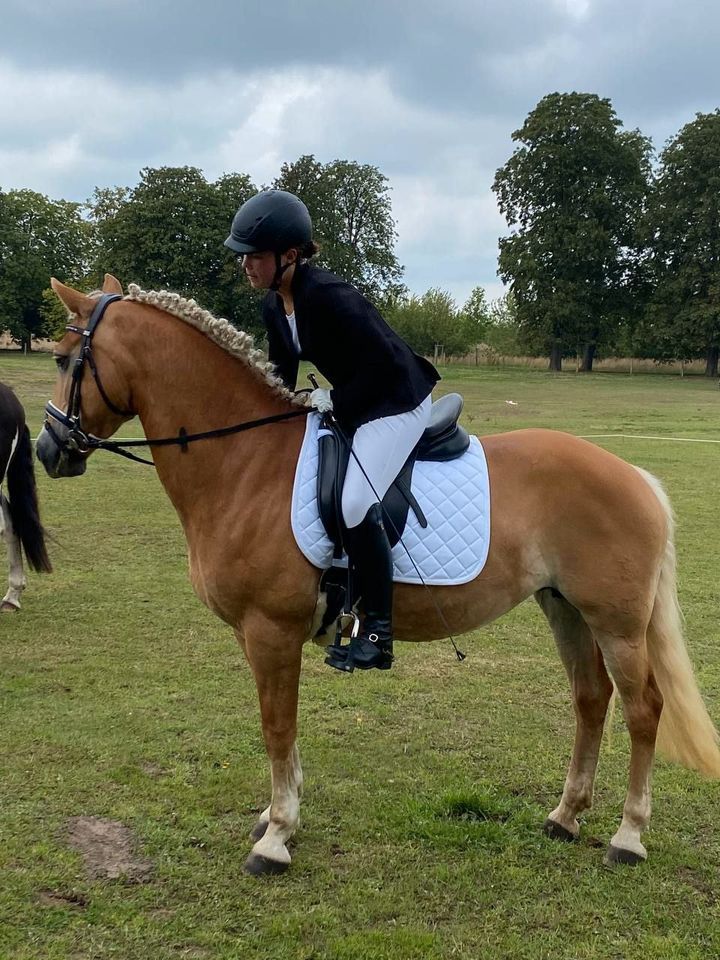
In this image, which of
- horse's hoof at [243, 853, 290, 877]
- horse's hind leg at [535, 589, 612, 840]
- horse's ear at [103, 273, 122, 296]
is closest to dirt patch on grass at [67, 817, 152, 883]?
horse's hoof at [243, 853, 290, 877]

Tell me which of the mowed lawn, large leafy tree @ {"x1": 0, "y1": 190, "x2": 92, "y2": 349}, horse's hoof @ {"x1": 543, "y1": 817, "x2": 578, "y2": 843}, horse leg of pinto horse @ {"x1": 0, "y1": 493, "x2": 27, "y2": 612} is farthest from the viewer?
large leafy tree @ {"x1": 0, "y1": 190, "x2": 92, "y2": 349}

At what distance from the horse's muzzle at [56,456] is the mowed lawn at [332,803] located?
6.03 feet

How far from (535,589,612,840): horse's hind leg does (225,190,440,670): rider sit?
3.58ft

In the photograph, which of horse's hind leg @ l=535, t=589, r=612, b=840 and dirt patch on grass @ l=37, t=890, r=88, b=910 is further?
horse's hind leg @ l=535, t=589, r=612, b=840

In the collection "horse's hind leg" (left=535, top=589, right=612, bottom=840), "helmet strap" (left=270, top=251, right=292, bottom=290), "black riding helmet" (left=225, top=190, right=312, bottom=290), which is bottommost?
"horse's hind leg" (left=535, top=589, right=612, bottom=840)

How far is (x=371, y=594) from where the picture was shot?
3443 mm

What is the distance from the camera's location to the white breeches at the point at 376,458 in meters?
3.32

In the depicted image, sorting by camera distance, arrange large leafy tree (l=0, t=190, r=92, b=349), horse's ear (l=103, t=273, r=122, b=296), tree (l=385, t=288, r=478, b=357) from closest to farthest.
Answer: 1. horse's ear (l=103, t=273, r=122, b=296)
2. large leafy tree (l=0, t=190, r=92, b=349)
3. tree (l=385, t=288, r=478, b=357)

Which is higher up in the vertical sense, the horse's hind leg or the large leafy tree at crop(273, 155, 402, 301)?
the large leafy tree at crop(273, 155, 402, 301)

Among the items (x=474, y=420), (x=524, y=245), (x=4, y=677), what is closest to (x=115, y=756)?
(x=4, y=677)

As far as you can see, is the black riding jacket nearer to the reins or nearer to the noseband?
A: the reins

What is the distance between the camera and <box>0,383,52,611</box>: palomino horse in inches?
279

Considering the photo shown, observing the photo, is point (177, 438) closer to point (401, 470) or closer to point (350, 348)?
point (350, 348)

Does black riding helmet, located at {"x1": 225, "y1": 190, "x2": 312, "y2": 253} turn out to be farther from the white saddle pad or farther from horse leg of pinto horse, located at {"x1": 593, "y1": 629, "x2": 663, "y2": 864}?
horse leg of pinto horse, located at {"x1": 593, "y1": 629, "x2": 663, "y2": 864}
